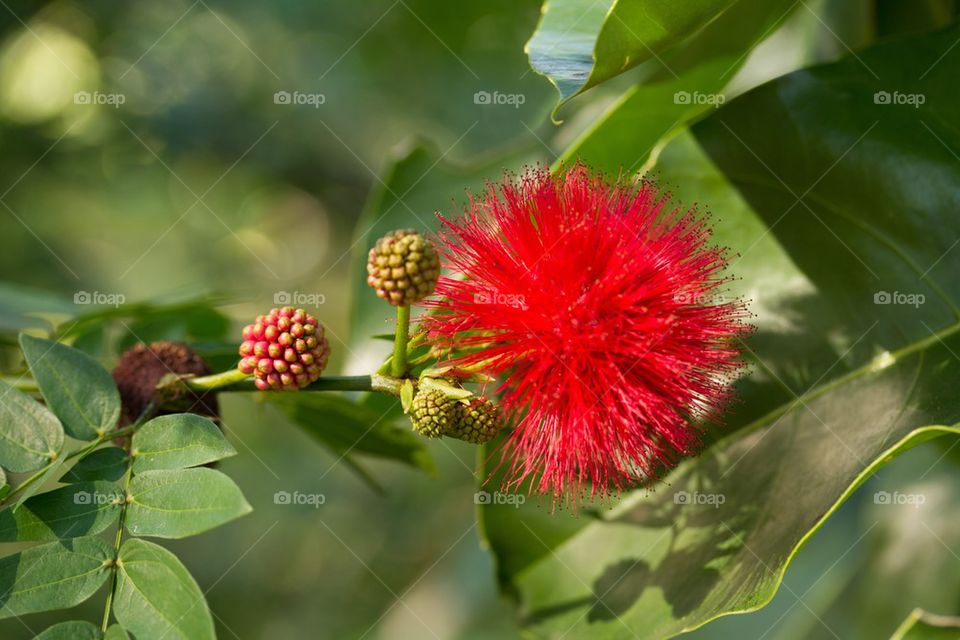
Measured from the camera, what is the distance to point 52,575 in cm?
142

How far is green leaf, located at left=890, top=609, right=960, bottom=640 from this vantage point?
1570mm

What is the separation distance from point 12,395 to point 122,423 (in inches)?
8.3

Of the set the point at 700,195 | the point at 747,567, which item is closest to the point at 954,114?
the point at 700,195

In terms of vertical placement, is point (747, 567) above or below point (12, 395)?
below

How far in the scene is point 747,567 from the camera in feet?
5.05

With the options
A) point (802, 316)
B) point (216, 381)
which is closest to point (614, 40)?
point (802, 316)

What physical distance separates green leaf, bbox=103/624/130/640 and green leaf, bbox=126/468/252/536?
14 centimetres

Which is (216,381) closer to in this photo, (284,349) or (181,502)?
(284,349)

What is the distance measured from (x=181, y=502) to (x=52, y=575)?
0.79ft

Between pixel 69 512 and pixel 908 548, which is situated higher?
pixel 69 512

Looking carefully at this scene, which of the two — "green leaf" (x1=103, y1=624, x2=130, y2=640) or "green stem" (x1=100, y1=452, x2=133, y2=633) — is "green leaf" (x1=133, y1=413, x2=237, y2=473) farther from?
"green leaf" (x1=103, y1=624, x2=130, y2=640)

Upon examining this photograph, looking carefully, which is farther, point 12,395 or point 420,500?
point 420,500

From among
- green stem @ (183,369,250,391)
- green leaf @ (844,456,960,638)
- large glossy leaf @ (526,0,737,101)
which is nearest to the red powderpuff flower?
large glossy leaf @ (526,0,737,101)

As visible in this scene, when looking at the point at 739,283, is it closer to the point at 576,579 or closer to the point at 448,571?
the point at 576,579
